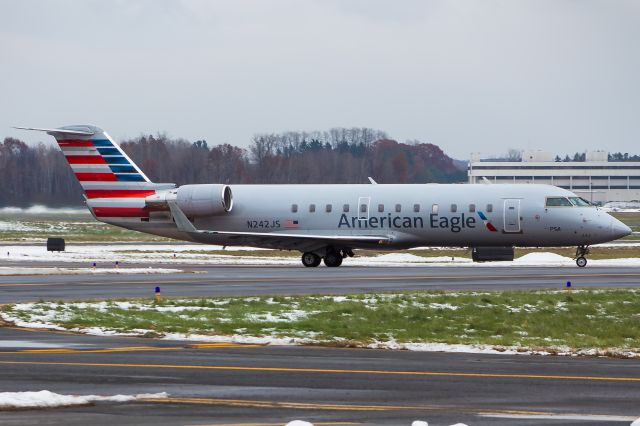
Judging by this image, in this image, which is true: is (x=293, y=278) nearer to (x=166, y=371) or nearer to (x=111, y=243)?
(x=166, y=371)

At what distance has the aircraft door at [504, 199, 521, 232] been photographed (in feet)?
145

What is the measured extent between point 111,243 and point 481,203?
33.4 metres

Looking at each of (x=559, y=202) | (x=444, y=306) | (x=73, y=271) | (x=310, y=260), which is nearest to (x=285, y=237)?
(x=310, y=260)

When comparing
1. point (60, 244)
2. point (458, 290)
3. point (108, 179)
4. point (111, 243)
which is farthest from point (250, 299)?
point (111, 243)

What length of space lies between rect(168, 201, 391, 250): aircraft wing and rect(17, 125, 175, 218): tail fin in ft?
5.81

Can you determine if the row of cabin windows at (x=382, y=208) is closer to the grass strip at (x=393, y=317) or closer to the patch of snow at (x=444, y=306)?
the grass strip at (x=393, y=317)

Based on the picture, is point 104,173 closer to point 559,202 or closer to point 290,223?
point 290,223

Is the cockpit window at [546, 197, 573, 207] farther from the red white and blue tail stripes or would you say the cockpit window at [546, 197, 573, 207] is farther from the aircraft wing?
the red white and blue tail stripes

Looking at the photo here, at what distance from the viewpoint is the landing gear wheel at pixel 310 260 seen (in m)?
46.5

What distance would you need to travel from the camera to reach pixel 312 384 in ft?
48.1

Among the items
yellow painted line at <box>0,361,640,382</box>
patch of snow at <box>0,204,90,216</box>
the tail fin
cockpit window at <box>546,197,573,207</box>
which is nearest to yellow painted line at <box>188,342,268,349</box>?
yellow painted line at <box>0,361,640,382</box>

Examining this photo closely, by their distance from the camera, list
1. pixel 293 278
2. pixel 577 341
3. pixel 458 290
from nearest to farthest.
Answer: pixel 577 341, pixel 458 290, pixel 293 278

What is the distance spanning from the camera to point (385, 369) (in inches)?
640

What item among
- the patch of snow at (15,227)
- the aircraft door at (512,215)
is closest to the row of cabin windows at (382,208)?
the aircraft door at (512,215)
